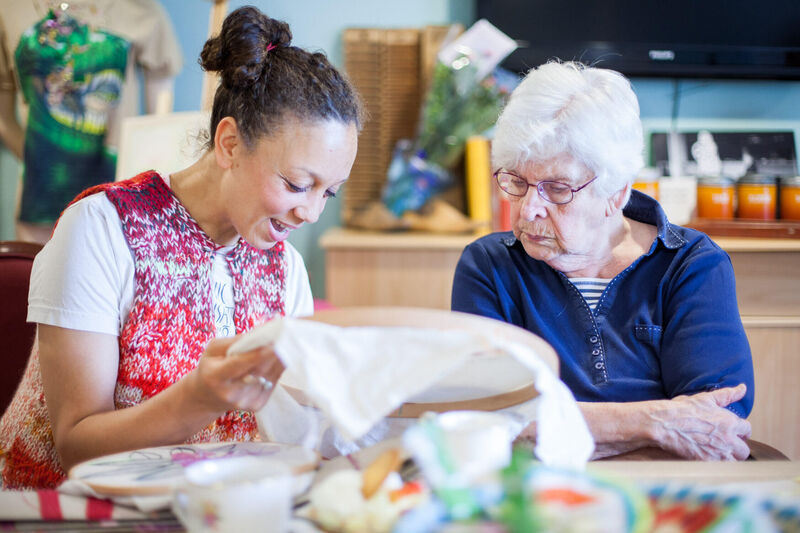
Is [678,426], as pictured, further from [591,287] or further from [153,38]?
[153,38]

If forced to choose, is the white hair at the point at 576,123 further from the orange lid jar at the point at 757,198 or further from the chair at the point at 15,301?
the orange lid jar at the point at 757,198

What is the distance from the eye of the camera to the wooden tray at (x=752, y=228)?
2.58 metres

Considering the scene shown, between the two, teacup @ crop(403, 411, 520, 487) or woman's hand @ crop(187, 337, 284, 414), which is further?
woman's hand @ crop(187, 337, 284, 414)

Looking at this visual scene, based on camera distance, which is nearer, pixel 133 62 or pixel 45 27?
pixel 45 27

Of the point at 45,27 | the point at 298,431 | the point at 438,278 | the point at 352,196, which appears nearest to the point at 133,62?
the point at 45,27

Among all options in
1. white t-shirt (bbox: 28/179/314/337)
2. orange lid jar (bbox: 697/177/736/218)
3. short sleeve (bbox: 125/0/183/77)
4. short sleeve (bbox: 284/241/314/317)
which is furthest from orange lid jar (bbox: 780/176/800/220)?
white t-shirt (bbox: 28/179/314/337)

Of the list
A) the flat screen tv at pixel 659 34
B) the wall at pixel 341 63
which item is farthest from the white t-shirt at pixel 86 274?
the flat screen tv at pixel 659 34

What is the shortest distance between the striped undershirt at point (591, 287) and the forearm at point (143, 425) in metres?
0.77

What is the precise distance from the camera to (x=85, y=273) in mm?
1126

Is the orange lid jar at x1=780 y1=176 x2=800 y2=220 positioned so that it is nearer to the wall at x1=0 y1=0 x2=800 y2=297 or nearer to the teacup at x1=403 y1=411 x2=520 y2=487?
the wall at x1=0 y1=0 x2=800 y2=297

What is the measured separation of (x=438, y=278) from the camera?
8.54 feet

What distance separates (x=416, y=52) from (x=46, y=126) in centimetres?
134

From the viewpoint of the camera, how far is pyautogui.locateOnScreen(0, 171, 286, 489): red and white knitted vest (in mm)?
1171

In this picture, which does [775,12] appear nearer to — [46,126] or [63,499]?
[46,126]
